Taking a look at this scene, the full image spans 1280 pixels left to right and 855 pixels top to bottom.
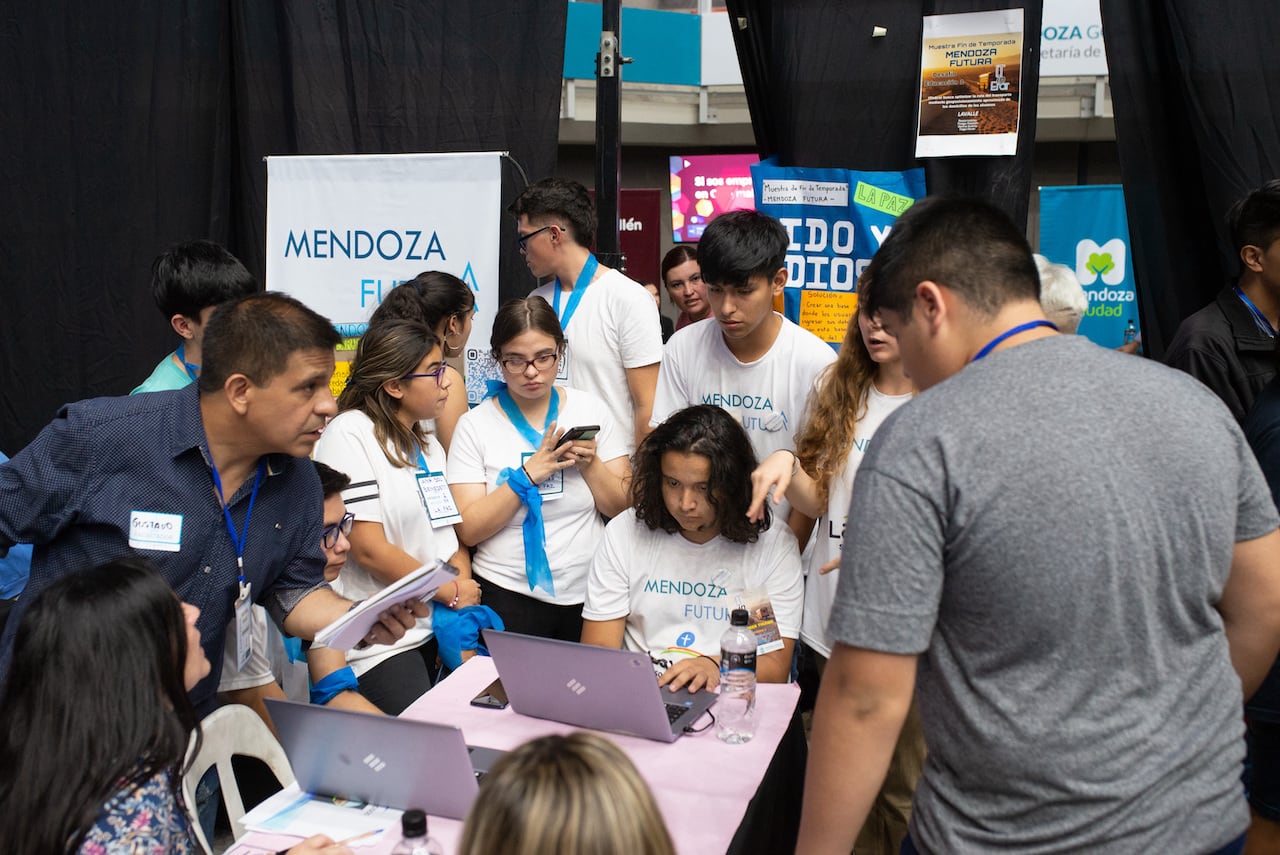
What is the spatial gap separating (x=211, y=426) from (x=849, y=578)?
1.24m

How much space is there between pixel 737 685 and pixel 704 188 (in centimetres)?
698

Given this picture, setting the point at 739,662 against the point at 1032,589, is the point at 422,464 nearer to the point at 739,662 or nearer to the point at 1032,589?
the point at 739,662

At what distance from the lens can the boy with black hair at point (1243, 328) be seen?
2.58 meters

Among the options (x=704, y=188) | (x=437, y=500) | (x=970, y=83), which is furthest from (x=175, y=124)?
(x=704, y=188)

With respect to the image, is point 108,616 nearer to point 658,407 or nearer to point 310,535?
point 310,535

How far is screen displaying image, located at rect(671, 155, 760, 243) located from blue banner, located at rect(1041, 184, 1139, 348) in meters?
2.90

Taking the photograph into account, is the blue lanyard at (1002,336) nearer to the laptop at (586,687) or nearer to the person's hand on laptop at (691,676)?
the laptop at (586,687)

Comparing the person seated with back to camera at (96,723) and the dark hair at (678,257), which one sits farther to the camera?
the dark hair at (678,257)

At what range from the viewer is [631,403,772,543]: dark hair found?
2.51 metres

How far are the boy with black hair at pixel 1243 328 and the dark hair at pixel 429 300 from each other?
6.75 ft

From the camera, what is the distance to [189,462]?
6.23ft

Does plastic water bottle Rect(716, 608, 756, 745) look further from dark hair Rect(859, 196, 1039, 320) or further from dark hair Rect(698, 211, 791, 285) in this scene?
dark hair Rect(859, 196, 1039, 320)

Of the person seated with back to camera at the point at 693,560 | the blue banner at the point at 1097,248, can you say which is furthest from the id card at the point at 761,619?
the blue banner at the point at 1097,248

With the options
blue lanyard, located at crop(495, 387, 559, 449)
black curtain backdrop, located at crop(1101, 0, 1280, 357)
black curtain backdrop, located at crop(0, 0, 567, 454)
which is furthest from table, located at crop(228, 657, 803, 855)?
black curtain backdrop, located at crop(0, 0, 567, 454)
